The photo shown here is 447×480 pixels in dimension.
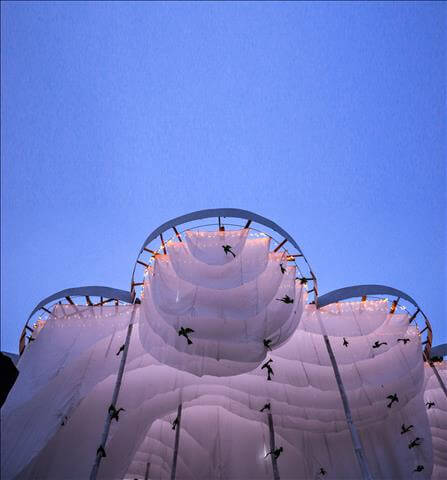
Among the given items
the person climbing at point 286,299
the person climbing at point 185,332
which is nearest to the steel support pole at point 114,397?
the person climbing at point 185,332

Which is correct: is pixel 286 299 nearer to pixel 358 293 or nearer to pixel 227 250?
pixel 227 250

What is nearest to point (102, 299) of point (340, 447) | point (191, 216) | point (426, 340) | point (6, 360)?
point (191, 216)

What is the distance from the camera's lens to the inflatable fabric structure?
15734 mm

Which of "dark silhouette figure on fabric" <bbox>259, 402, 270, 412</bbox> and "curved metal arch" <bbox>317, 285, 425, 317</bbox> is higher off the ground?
"curved metal arch" <bbox>317, 285, 425, 317</bbox>

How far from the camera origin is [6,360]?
814 centimetres

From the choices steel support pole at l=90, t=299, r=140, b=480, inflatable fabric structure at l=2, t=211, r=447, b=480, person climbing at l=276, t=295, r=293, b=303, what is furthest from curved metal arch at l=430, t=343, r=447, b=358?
steel support pole at l=90, t=299, r=140, b=480

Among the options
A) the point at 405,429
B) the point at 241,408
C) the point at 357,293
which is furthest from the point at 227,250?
the point at 405,429

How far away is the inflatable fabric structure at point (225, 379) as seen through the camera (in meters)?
15.7

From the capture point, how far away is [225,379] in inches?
828

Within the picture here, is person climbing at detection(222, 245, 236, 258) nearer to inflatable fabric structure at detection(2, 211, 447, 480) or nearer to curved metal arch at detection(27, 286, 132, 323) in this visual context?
inflatable fabric structure at detection(2, 211, 447, 480)

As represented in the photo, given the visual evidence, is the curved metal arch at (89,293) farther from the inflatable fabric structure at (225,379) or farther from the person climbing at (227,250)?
the person climbing at (227,250)

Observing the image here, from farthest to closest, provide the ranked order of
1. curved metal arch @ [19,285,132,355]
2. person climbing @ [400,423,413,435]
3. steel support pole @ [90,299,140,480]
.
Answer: person climbing @ [400,423,413,435] → curved metal arch @ [19,285,132,355] → steel support pole @ [90,299,140,480]

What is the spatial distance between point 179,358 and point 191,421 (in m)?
9.75

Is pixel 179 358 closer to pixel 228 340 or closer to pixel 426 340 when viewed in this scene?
pixel 228 340
